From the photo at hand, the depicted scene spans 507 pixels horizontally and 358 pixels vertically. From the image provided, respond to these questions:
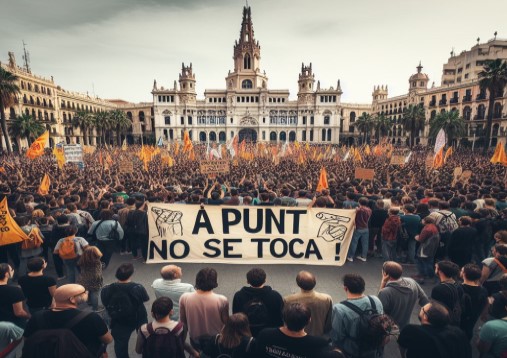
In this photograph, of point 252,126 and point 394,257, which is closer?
point 394,257

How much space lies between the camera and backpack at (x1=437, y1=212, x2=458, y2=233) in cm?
573

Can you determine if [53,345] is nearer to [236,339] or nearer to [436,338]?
[236,339]

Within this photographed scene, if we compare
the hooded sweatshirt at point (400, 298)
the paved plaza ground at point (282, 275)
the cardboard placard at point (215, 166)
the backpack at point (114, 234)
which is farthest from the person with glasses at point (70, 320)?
the cardboard placard at point (215, 166)

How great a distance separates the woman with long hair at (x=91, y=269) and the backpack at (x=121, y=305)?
1.13 m

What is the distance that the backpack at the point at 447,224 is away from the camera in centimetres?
573

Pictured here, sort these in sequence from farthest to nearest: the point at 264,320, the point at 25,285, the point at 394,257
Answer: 1. the point at 394,257
2. the point at 25,285
3. the point at 264,320

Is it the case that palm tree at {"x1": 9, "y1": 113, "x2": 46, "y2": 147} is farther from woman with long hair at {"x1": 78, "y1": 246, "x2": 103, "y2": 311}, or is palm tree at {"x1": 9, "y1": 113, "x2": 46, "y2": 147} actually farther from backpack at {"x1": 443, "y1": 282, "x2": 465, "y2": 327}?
backpack at {"x1": 443, "y1": 282, "x2": 465, "y2": 327}

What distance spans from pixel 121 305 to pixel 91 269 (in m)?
1.41

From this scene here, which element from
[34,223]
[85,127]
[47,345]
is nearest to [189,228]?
[47,345]

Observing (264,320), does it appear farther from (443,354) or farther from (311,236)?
(311,236)

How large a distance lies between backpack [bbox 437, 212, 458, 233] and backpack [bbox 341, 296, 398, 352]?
12.0ft

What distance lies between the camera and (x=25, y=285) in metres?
3.68

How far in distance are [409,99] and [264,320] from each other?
66.6 metres

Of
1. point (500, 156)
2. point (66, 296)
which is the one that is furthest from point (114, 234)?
point (500, 156)
